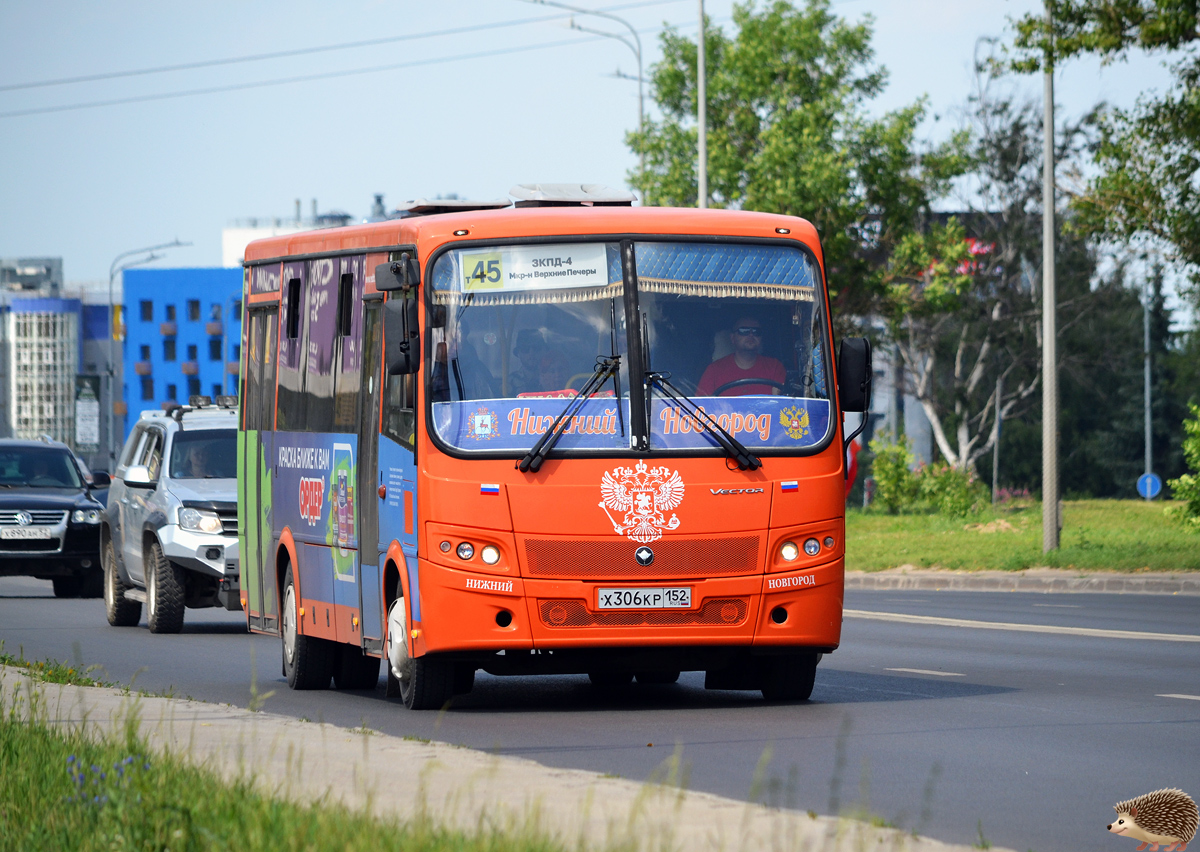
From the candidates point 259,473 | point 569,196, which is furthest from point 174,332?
point 569,196

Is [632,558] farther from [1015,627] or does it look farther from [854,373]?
[1015,627]

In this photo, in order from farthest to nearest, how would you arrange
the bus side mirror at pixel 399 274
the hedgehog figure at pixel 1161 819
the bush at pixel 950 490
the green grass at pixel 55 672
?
the bush at pixel 950 490, the green grass at pixel 55 672, the bus side mirror at pixel 399 274, the hedgehog figure at pixel 1161 819

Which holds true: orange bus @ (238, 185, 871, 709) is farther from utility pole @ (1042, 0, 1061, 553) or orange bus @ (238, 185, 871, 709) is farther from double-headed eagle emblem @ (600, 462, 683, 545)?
utility pole @ (1042, 0, 1061, 553)

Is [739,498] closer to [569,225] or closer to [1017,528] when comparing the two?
[569,225]

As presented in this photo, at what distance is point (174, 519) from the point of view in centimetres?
2033

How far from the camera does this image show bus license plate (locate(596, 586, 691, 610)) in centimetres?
1184

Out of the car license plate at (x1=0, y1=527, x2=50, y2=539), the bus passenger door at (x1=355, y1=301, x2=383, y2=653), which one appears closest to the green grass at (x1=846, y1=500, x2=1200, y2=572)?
the car license plate at (x1=0, y1=527, x2=50, y2=539)

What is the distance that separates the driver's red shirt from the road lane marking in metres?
7.00

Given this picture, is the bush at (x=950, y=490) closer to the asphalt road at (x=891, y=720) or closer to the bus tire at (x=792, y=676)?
the asphalt road at (x=891, y=720)

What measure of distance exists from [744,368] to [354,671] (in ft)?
13.5

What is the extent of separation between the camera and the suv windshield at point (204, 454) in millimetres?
21398

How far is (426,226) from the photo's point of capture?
40.7 feet

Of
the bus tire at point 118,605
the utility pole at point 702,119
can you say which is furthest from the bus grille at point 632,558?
the utility pole at point 702,119

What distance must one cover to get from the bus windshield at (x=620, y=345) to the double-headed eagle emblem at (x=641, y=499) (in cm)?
18
